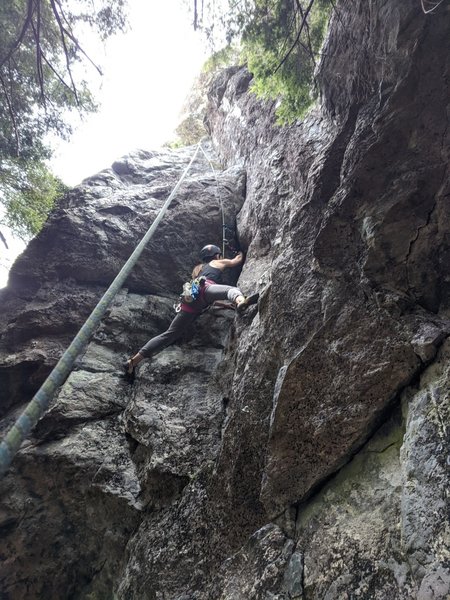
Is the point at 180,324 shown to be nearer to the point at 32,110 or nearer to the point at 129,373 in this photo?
the point at 129,373

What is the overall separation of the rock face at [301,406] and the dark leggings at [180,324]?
8.0 inches

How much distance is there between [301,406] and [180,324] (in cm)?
302

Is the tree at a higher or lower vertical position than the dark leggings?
higher

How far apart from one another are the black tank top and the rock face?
57 centimetres

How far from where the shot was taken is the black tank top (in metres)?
6.28

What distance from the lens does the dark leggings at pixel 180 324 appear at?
19.0ft

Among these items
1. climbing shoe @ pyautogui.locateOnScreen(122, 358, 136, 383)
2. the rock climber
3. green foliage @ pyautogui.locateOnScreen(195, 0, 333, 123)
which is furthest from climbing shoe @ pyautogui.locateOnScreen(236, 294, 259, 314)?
green foliage @ pyautogui.locateOnScreen(195, 0, 333, 123)

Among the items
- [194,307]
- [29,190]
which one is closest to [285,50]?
A: [194,307]

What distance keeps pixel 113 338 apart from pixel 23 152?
464 centimetres

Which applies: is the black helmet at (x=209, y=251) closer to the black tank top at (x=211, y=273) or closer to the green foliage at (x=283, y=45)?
the black tank top at (x=211, y=273)

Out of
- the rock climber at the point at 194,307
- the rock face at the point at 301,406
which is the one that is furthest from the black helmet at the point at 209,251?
the rock face at the point at 301,406

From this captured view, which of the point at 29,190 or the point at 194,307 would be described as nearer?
the point at 194,307

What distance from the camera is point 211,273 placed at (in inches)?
249

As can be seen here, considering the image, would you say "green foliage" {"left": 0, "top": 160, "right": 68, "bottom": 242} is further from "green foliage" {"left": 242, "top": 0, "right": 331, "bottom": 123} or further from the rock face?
"green foliage" {"left": 242, "top": 0, "right": 331, "bottom": 123}
